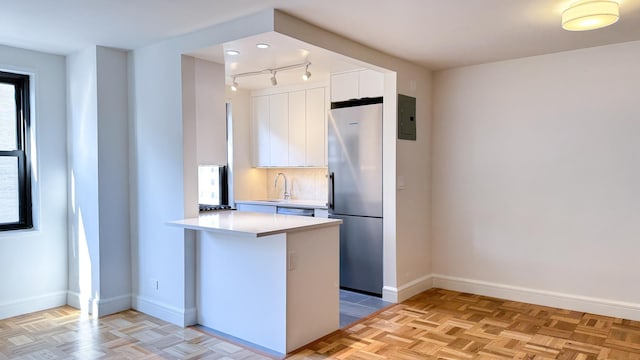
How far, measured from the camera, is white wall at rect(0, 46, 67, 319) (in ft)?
13.1

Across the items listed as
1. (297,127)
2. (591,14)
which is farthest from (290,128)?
(591,14)

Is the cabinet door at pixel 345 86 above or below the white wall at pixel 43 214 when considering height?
above

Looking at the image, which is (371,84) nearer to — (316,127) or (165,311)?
(316,127)

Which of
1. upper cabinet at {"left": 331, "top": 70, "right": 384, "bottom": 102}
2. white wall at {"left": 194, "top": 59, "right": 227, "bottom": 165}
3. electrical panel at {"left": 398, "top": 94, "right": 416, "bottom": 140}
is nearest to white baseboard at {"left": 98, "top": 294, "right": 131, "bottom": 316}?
white wall at {"left": 194, "top": 59, "right": 227, "bottom": 165}

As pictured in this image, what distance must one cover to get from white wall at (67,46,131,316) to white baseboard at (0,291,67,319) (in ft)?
0.63

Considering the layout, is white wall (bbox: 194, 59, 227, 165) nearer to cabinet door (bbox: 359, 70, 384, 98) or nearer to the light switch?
cabinet door (bbox: 359, 70, 384, 98)

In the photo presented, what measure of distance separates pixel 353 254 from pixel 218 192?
2230 millimetres

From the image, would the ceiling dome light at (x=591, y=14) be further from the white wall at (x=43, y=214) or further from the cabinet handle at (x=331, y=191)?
the white wall at (x=43, y=214)

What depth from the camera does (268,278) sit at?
317cm

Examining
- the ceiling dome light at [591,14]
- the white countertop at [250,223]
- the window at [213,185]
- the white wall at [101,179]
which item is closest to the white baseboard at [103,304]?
the white wall at [101,179]

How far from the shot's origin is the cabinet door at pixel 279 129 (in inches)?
225

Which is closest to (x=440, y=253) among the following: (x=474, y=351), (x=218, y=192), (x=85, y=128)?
(x=474, y=351)

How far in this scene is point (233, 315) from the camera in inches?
134

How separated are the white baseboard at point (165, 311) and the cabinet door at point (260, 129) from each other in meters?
2.50
